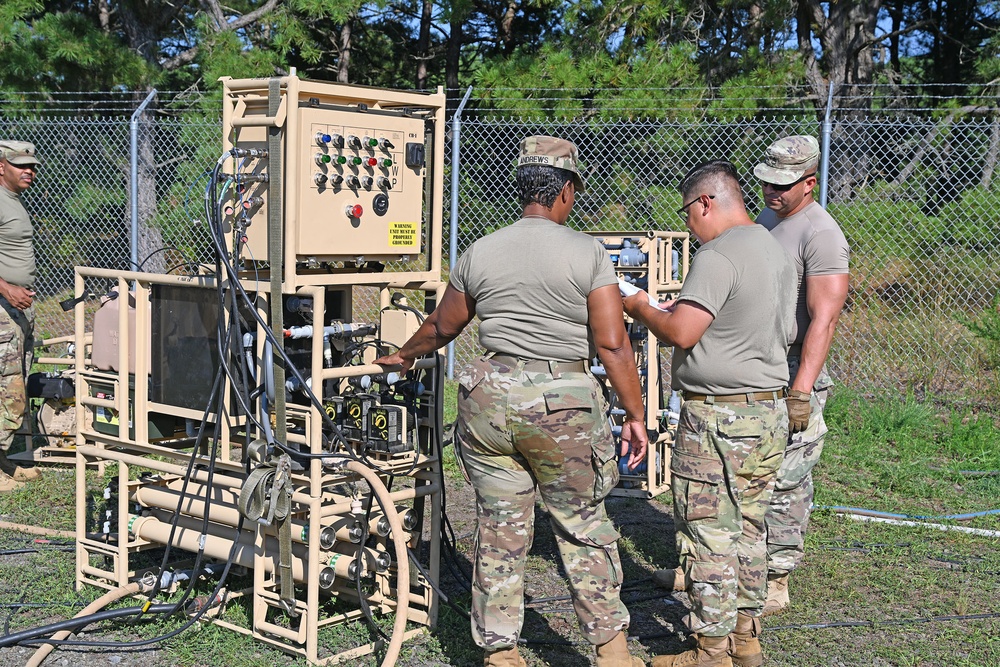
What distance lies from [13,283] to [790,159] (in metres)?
4.73

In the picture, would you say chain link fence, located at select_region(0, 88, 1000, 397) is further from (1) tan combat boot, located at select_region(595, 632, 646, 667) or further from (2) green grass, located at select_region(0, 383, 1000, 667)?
(1) tan combat boot, located at select_region(595, 632, 646, 667)

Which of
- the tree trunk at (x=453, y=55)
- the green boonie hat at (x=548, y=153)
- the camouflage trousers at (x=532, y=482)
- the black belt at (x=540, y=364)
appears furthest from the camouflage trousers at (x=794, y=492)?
the tree trunk at (x=453, y=55)

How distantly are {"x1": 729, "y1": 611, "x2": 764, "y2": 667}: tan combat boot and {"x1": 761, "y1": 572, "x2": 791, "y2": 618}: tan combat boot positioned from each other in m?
0.63

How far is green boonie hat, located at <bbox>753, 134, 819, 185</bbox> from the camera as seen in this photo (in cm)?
432

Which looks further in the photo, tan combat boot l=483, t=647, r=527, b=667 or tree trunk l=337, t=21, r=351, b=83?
tree trunk l=337, t=21, r=351, b=83

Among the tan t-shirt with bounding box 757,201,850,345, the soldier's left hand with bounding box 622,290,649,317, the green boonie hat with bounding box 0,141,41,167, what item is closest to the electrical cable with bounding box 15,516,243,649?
the soldier's left hand with bounding box 622,290,649,317

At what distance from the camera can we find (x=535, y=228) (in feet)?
11.8

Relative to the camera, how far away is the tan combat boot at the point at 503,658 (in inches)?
147

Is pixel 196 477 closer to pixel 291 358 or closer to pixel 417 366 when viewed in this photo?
pixel 291 358

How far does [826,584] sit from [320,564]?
99.5 inches

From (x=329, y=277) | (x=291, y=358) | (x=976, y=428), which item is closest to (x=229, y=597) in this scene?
(x=291, y=358)

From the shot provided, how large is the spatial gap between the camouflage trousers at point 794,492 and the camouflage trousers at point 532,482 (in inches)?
46.2

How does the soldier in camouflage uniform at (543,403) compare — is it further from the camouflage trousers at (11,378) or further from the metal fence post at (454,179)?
the metal fence post at (454,179)

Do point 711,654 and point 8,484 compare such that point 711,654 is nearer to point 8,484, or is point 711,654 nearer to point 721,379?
point 721,379
